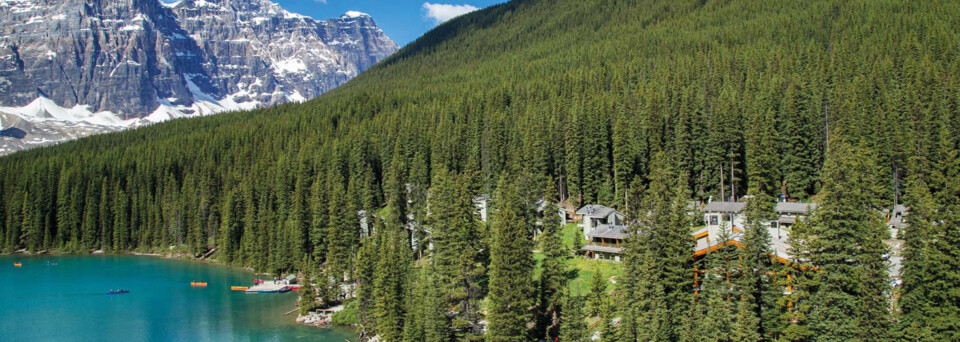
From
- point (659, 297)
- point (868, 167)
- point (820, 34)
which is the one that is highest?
point (820, 34)

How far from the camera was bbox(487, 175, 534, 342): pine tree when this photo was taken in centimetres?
4716

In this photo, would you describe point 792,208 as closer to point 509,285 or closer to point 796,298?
point 796,298

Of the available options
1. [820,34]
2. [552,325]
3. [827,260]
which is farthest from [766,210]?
[820,34]

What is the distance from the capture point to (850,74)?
330 ft

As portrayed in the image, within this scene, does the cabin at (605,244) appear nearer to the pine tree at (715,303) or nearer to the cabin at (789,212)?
the pine tree at (715,303)

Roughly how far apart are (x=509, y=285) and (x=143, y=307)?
58.3 metres

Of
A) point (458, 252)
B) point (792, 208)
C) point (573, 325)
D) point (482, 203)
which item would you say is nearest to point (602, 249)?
point (458, 252)

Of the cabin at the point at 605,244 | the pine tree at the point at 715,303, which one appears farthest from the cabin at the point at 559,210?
the pine tree at the point at 715,303

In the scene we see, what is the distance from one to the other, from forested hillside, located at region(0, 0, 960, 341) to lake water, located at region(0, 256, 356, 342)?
858 centimetres

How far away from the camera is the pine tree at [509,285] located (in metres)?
47.2

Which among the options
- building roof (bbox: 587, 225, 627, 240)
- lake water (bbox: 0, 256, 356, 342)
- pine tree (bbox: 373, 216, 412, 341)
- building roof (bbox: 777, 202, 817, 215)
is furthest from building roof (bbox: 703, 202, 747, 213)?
lake water (bbox: 0, 256, 356, 342)

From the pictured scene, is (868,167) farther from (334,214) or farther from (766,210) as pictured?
(334,214)

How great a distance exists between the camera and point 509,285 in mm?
48344

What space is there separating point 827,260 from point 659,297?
11.1m
